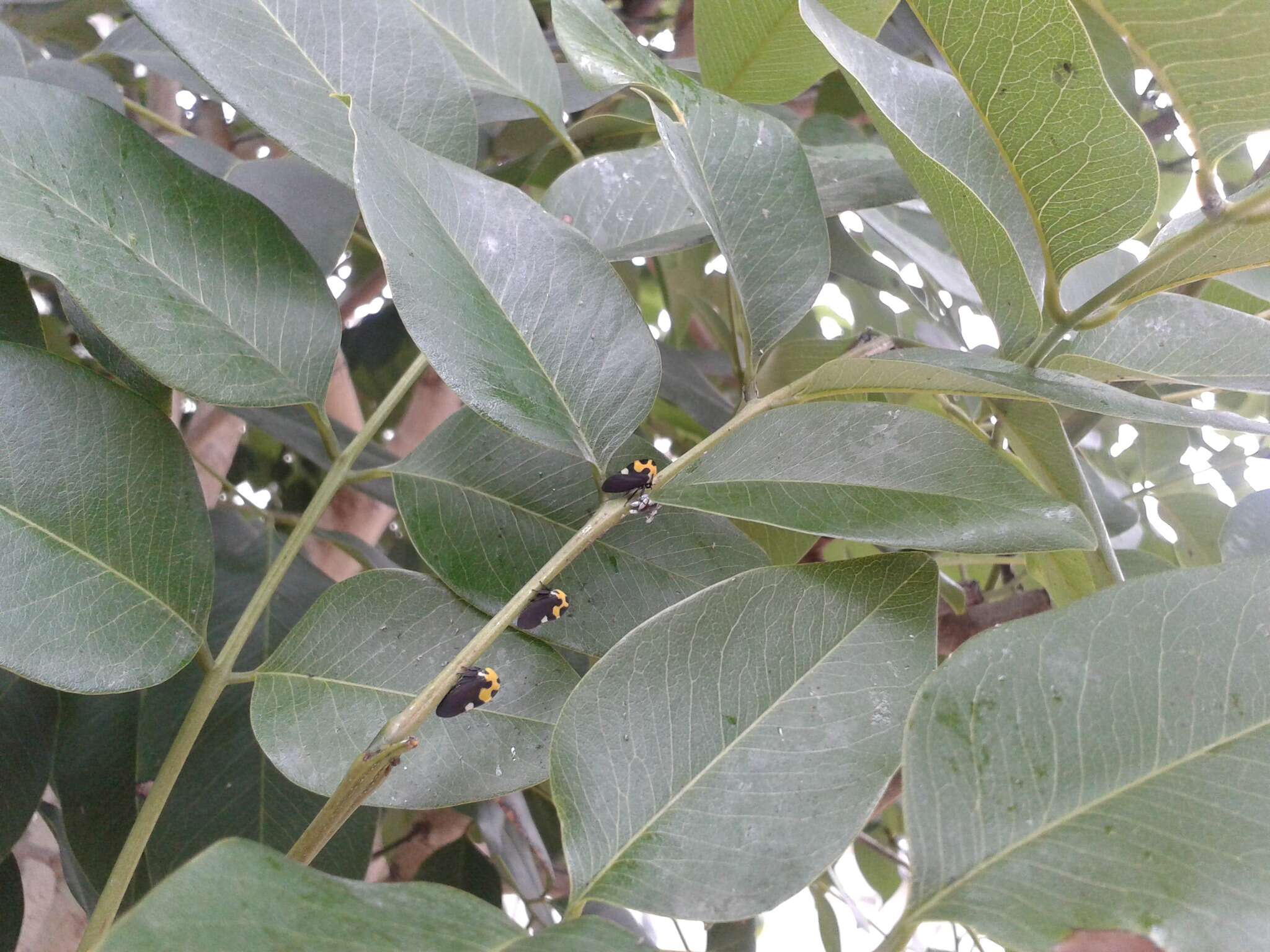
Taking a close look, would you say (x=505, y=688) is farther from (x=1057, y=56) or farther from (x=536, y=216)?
(x=1057, y=56)

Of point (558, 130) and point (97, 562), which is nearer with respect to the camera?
point (97, 562)

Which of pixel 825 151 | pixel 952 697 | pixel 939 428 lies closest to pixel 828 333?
pixel 825 151

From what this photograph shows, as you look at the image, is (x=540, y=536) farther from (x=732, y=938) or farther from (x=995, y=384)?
(x=732, y=938)

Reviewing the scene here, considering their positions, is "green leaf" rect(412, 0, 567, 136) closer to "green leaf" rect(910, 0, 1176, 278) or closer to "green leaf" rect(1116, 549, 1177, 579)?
"green leaf" rect(910, 0, 1176, 278)

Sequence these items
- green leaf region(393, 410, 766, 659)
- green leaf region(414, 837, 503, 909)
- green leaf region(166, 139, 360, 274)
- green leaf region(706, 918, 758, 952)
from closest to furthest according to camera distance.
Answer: green leaf region(393, 410, 766, 659) < green leaf region(166, 139, 360, 274) < green leaf region(706, 918, 758, 952) < green leaf region(414, 837, 503, 909)

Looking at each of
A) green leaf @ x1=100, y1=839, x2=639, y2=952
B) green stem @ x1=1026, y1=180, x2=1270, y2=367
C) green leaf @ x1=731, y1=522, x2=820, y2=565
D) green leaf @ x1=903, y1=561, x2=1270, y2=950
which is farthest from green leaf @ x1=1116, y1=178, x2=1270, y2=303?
green leaf @ x1=100, y1=839, x2=639, y2=952

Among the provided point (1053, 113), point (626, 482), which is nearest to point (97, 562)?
point (626, 482)

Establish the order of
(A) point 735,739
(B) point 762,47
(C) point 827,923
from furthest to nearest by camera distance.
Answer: (C) point 827,923 < (B) point 762,47 < (A) point 735,739
